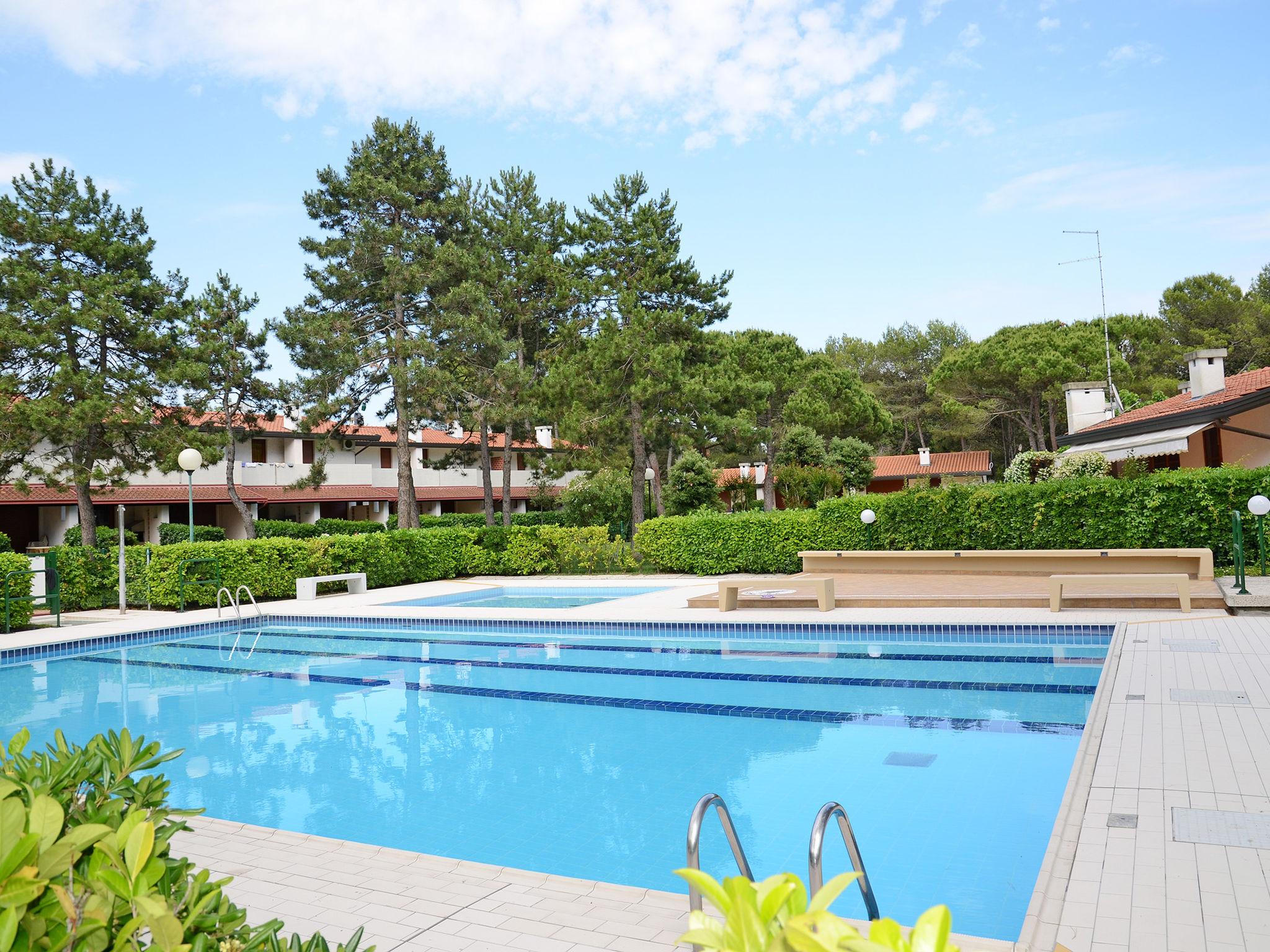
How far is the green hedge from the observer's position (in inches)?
663

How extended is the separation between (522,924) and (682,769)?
12.3ft

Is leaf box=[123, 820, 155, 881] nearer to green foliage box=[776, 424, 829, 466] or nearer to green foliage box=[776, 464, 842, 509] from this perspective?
green foliage box=[776, 464, 842, 509]

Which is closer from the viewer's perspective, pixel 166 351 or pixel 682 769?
pixel 682 769

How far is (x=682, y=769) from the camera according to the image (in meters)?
7.85

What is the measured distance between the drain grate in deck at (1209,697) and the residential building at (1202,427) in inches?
459

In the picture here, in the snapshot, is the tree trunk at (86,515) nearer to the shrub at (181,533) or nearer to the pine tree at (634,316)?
the shrub at (181,533)

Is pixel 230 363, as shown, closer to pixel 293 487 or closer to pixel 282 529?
pixel 293 487

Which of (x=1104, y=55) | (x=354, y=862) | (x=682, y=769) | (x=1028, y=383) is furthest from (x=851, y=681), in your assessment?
(x=1028, y=383)

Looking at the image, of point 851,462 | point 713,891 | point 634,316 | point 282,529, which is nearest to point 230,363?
point 282,529

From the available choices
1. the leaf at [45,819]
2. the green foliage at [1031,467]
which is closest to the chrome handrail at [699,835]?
the leaf at [45,819]

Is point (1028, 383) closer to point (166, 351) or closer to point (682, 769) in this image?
point (166, 351)

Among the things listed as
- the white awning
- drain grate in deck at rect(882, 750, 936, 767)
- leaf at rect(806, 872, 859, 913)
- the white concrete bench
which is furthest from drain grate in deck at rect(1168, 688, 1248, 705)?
the white concrete bench

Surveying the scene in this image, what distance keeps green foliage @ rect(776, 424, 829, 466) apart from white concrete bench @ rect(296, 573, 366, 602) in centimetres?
2165

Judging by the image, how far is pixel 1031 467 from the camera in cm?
2456
